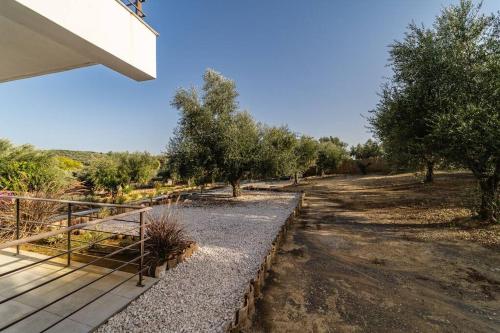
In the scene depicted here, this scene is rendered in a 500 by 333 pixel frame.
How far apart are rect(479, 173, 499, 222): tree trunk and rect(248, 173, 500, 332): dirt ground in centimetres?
44

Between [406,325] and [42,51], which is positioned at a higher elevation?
[42,51]

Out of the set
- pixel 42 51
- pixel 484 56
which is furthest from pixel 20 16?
pixel 484 56

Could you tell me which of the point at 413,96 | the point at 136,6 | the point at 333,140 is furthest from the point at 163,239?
the point at 333,140

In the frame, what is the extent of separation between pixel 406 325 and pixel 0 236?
23.3 feet

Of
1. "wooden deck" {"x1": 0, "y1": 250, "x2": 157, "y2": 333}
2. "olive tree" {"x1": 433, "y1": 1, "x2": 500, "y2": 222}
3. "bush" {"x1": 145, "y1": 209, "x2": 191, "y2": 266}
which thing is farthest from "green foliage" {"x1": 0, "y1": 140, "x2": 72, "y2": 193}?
"olive tree" {"x1": 433, "y1": 1, "x2": 500, "y2": 222}

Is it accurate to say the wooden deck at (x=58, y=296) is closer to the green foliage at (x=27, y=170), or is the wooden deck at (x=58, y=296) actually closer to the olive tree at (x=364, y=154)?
the green foliage at (x=27, y=170)

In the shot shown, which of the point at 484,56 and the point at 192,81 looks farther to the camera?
the point at 192,81

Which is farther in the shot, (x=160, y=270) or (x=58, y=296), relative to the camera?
(x=160, y=270)

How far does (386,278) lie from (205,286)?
2.96m

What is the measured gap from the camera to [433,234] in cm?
633

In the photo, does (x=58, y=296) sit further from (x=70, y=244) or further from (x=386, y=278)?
(x=386, y=278)

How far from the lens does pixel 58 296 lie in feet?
9.75

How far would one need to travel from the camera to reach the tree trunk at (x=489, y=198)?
669cm

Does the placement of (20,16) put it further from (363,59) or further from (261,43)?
(363,59)
